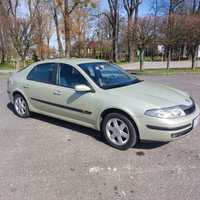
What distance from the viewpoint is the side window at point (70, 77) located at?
15.2ft

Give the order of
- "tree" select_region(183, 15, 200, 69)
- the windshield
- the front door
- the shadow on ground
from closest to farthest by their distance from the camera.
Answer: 1. the shadow on ground
2. the front door
3. the windshield
4. "tree" select_region(183, 15, 200, 69)

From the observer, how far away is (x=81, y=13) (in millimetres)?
28938

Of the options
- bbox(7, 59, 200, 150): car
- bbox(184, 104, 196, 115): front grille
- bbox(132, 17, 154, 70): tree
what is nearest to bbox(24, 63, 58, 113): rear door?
bbox(7, 59, 200, 150): car

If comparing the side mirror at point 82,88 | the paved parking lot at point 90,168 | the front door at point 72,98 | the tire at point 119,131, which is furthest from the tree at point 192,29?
the tire at point 119,131

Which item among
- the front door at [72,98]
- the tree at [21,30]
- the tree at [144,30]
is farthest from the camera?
the tree at [21,30]

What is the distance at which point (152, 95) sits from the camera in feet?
13.5

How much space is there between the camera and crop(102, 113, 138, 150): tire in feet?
13.1

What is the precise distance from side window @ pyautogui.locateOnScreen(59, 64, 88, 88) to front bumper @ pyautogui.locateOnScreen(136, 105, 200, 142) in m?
1.37

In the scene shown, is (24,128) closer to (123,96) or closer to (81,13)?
(123,96)

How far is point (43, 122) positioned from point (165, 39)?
1364 centimetres

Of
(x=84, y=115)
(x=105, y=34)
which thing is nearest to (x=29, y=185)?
(x=84, y=115)

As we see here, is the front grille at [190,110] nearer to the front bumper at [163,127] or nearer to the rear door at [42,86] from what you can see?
the front bumper at [163,127]

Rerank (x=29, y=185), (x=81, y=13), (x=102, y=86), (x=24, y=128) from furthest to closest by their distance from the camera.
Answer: (x=81, y=13), (x=24, y=128), (x=102, y=86), (x=29, y=185)

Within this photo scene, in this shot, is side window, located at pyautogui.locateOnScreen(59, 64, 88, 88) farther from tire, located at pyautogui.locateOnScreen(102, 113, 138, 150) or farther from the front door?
tire, located at pyautogui.locateOnScreen(102, 113, 138, 150)
